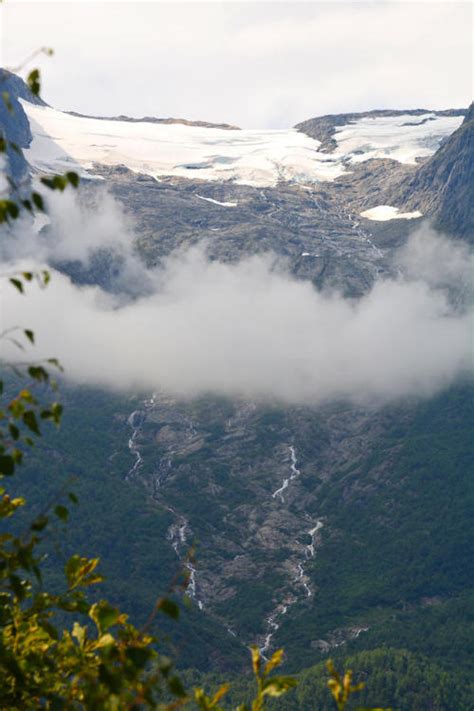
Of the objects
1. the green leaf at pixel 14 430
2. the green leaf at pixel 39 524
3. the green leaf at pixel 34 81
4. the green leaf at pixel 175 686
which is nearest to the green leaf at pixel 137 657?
the green leaf at pixel 175 686

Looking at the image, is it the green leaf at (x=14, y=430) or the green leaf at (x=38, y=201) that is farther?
the green leaf at (x=14, y=430)

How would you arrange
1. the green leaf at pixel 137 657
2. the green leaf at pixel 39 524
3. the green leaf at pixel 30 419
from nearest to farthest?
the green leaf at pixel 137 657
the green leaf at pixel 39 524
the green leaf at pixel 30 419

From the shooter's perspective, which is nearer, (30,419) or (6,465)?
(6,465)

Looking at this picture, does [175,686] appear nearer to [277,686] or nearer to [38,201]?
[277,686]

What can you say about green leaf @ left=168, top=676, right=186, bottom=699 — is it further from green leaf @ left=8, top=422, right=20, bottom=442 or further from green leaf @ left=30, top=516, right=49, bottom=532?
green leaf @ left=8, top=422, right=20, bottom=442

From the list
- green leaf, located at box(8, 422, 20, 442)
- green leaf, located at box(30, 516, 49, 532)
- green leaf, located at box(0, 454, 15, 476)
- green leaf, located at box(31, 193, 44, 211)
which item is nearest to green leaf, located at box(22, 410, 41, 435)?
green leaf, located at box(8, 422, 20, 442)

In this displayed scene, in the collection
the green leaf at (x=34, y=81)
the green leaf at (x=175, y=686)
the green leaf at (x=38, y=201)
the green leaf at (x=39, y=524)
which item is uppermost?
the green leaf at (x=34, y=81)

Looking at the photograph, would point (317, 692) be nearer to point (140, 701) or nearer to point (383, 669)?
point (383, 669)

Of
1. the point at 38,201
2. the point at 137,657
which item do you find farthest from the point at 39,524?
the point at 38,201

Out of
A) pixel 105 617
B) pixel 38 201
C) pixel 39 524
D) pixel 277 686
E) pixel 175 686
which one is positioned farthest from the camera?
pixel 39 524

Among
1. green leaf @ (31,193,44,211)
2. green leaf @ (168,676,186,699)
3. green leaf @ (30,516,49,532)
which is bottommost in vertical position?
green leaf @ (168,676,186,699)

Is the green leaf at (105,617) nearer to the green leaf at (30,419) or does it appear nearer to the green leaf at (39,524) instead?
the green leaf at (39,524)
